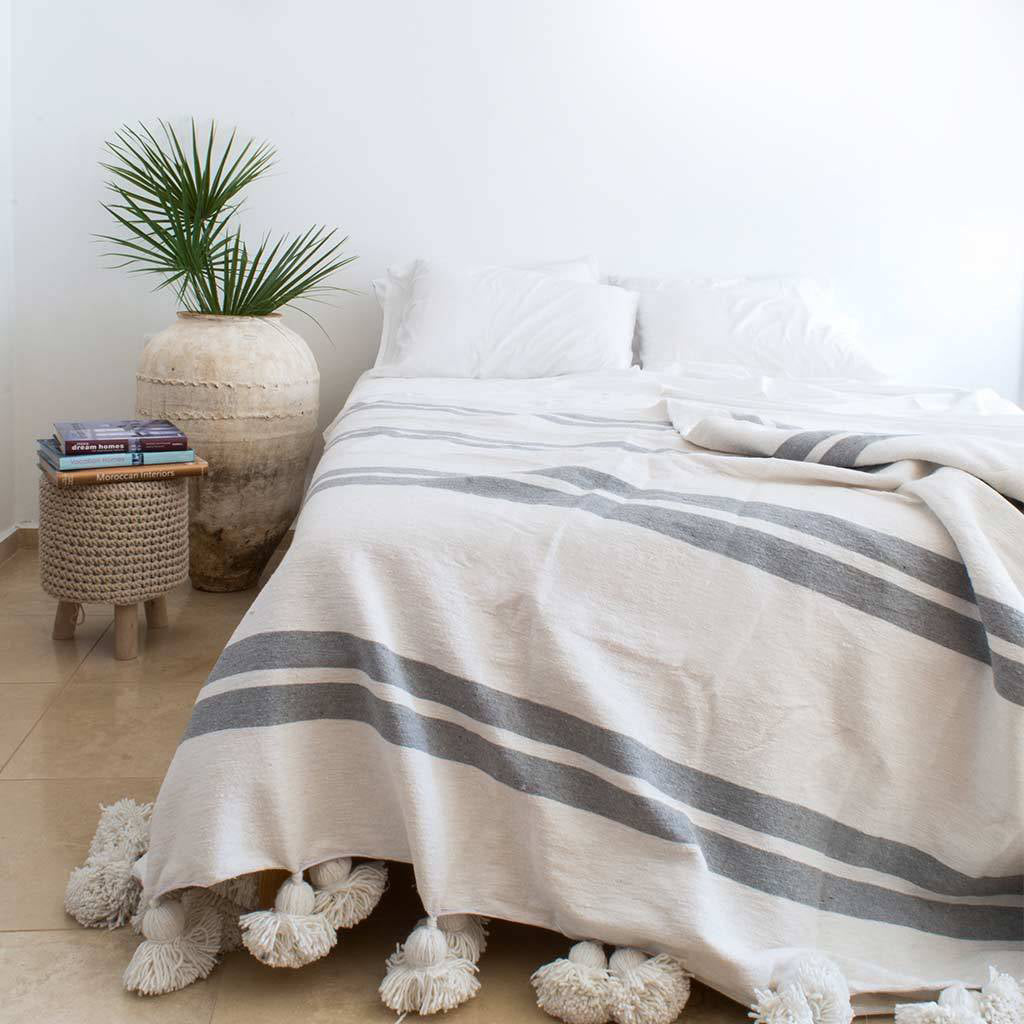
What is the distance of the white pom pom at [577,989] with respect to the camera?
125cm

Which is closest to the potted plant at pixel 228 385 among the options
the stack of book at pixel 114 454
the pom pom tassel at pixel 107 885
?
the stack of book at pixel 114 454

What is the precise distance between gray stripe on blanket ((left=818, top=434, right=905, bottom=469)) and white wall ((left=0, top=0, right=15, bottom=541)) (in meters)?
2.57

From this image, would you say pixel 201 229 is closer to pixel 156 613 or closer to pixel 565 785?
pixel 156 613

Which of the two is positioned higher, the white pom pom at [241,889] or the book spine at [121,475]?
the book spine at [121,475]

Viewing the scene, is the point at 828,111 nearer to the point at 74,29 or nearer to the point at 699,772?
the point at 74,29

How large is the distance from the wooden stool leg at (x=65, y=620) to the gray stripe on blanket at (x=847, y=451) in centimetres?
179

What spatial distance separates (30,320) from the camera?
10.6ft

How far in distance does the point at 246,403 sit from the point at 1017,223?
268 centimetres

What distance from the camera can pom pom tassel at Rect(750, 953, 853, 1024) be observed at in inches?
46.9

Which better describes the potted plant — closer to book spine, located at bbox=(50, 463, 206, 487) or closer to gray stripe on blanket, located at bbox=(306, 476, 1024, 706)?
book spine, located at bbox=(50, 463, 206, 487)

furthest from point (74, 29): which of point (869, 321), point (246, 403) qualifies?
point (869, 321)

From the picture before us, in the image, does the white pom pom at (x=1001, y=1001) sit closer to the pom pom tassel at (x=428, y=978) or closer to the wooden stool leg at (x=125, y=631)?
the pom pom tassel at (x=428, y=978)

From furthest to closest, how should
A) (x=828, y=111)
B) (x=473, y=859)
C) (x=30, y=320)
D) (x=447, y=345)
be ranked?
(x=828, y=111) < (x=30, y=320) < (x=447, y=345) < (x=473, y=859)

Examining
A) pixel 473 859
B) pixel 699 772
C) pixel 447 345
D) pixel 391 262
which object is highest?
pixel 391 262
